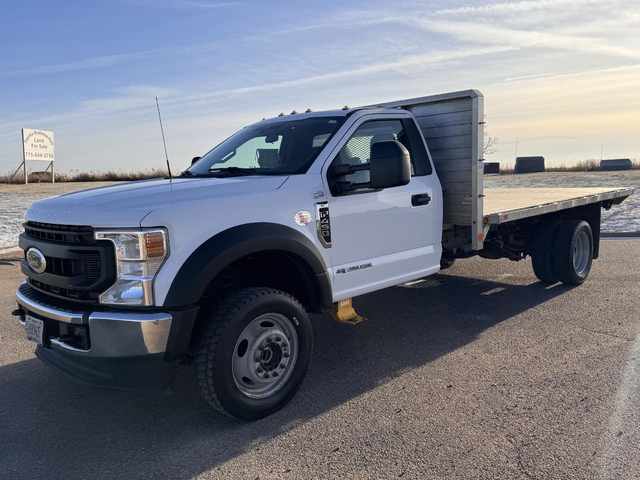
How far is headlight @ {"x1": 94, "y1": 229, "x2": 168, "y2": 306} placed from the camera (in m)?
3.23

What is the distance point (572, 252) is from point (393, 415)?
4.26 m

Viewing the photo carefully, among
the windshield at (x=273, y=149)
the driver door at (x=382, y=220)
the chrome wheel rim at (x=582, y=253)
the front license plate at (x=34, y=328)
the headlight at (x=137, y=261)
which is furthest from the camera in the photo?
the chrome wheel rim at (x=582, y=253)

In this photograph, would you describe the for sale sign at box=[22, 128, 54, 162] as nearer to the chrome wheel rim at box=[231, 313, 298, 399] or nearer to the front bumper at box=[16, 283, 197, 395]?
the front bumper at box=[16, 283, 197, 395]

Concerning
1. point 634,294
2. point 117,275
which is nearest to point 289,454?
point 117,275

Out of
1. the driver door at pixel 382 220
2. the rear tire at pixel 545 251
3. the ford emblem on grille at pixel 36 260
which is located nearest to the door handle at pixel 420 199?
the driver door at pixel 382 220

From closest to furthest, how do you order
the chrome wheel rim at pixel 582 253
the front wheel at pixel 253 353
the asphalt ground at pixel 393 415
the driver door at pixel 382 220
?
the asphalt ground at pixel 393 415, the front wheel at pixel 253 353, the driver door at pixel 382 220, the chrome wheel rim at pixel 582 253

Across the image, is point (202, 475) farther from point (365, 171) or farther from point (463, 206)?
point (463, 206)

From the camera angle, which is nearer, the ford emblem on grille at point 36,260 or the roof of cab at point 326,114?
the ford emblem on grille at point 36,260

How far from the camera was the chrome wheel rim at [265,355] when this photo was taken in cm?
368

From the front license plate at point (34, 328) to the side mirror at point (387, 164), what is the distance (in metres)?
2.53

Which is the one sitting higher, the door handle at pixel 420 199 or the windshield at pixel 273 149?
the windshield at pixel 273 149

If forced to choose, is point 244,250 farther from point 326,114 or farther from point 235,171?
point 326,114

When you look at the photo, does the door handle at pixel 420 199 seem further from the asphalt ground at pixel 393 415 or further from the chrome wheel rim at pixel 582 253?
the chrome wheel rim at pixel 582 253

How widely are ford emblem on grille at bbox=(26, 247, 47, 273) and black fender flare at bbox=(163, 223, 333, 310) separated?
3.44ft
